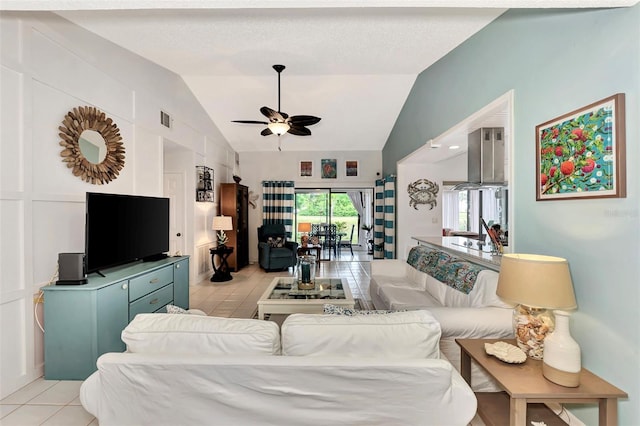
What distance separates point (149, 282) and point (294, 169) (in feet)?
16.4

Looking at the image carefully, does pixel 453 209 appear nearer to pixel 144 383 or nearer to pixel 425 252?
pixel 425 252

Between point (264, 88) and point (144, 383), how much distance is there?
4564 mm

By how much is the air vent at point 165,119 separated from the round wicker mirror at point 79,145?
988 mm

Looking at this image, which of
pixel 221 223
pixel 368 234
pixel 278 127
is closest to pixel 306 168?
pixel 221 223

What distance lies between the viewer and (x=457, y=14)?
104 inches

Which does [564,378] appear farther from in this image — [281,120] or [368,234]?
[368,234]

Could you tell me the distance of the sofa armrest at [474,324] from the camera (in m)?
2.00

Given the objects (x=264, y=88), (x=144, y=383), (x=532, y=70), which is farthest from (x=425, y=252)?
(x=264, y=88)

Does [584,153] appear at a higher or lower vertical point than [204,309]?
higher

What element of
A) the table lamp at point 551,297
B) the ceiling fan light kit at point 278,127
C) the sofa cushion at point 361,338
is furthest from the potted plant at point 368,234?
the sofa cushion at point 361,338

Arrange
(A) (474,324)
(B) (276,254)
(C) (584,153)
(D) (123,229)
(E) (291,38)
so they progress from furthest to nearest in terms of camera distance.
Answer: (B) (276,254) < (E) (291,38) < (D) (123,229) < (A) (474,324) < (C) (584,153)

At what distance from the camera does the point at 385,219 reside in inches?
258

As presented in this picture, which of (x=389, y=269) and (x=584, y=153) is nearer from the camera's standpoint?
(x=584, y=153)

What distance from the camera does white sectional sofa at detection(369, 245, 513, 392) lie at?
202cm
